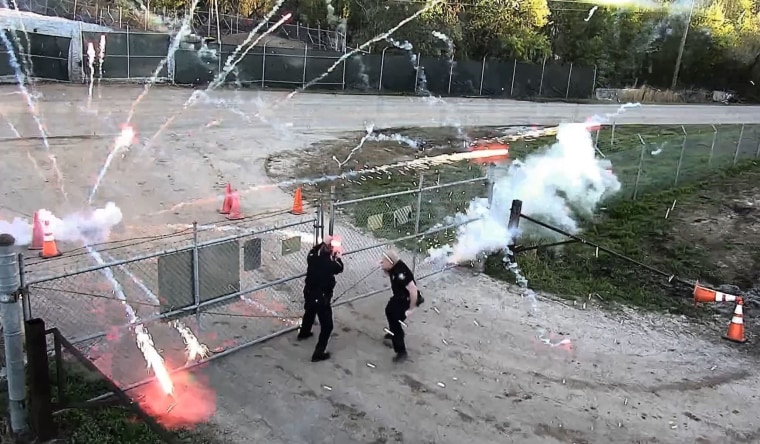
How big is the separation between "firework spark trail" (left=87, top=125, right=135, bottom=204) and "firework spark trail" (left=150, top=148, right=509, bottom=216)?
2028 mm

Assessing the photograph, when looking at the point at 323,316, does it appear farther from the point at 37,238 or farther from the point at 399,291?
the point at 37,238

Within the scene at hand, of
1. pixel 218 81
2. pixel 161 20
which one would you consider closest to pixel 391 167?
pixel 218 81

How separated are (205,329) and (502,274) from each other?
17.4 feet

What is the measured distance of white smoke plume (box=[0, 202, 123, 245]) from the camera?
36.6 feet

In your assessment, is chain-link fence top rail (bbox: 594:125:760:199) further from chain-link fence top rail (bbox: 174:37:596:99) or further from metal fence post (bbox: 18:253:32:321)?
chain-link fence top rail (bbox: 174:37:596:99)

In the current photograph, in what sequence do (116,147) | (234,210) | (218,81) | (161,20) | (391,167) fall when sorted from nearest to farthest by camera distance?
1. (234,210)
2. (116,147)
3. (391,167)
4. (218,81)
5. (161,20)

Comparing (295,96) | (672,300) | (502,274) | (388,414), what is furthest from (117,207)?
(295,96)

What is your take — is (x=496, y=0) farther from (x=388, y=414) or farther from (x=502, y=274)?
(x=388, y=414)

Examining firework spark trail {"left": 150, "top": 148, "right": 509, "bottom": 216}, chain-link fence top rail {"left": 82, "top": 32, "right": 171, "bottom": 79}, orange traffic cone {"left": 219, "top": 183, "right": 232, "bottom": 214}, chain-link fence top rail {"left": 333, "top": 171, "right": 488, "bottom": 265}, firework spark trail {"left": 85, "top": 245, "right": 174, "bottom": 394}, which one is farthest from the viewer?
chain-link fence top rail {"left": 82, "top": 32, "right": 171, "bottom": 79}

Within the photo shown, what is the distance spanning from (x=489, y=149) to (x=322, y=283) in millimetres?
15382

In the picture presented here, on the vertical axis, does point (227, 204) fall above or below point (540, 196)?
below

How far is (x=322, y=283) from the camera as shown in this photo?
8.03 metres

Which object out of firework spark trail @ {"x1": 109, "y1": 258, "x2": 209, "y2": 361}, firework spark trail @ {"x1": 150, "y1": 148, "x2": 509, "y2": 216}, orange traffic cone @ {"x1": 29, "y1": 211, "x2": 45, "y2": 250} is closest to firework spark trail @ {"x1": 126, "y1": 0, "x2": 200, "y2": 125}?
firework spark trail @ {"x1": 150, "y1": 148, "x2": 509, "y2": 216}

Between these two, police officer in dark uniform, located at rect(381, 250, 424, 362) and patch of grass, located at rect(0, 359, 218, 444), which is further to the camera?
police officer in dark uniform, located at rect(381, 250, 424, 362)
